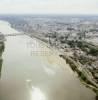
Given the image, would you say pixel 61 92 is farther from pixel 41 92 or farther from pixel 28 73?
pixel 28 73

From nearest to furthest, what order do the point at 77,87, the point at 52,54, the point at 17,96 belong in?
the point at 17,96 → the point at 77,87 → the point at 52,54

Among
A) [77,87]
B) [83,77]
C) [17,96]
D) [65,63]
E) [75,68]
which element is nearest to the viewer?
[17,96]

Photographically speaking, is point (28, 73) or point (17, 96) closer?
point (17, 96)

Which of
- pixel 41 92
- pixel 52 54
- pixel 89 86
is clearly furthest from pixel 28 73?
pixel 52 54

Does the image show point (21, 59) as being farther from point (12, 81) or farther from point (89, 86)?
point (89, 86)

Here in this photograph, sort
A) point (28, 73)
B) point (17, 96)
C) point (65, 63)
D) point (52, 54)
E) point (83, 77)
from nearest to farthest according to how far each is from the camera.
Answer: point (17, 96), point (83, 77), point (28, 73), point (65, 63), point (52, 54)

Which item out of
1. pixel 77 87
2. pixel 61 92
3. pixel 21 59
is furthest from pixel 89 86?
pixel 21 59
